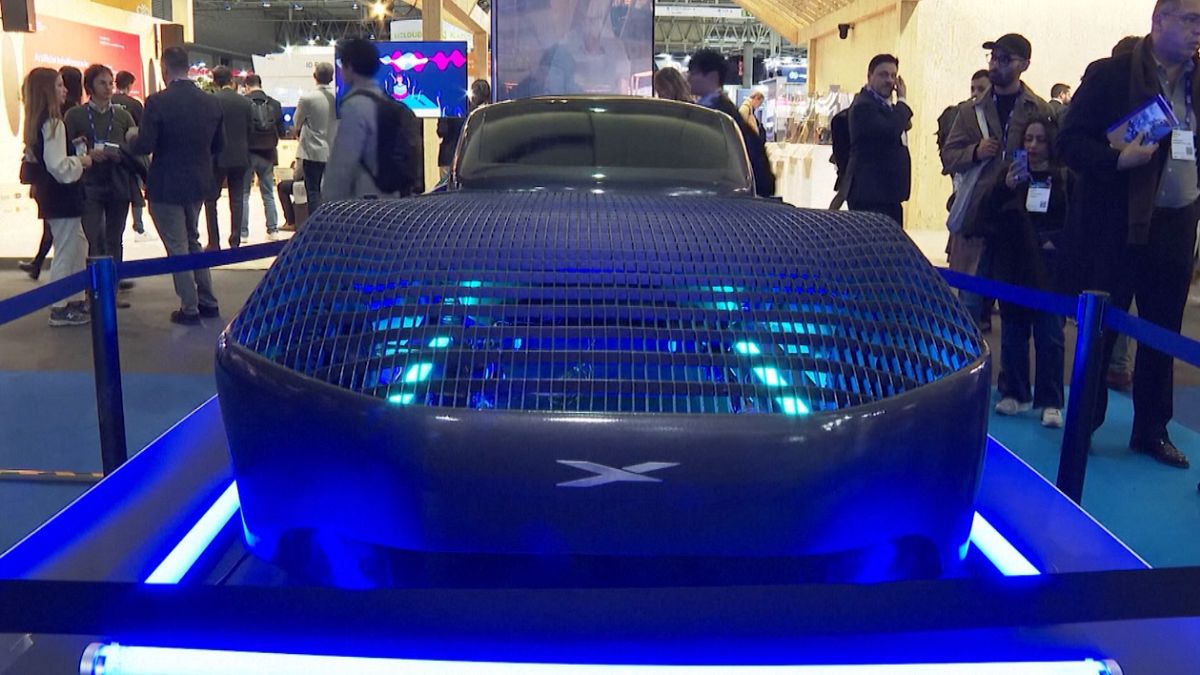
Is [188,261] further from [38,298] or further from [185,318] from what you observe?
[185,318]

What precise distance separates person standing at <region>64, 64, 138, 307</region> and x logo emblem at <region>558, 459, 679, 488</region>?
6.27 m

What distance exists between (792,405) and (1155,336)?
1.41 metres

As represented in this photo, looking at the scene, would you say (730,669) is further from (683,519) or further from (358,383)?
(358,383)

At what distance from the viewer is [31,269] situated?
8.97 meters

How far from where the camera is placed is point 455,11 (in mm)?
14852

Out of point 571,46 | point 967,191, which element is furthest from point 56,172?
point 967,191

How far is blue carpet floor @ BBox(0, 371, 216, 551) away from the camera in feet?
11.7

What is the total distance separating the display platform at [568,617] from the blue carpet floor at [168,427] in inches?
42.6

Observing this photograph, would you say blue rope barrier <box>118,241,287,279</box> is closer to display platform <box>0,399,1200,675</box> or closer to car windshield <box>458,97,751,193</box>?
car windshield <box>458,97,751,193</box>

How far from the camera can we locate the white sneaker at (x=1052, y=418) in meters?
4.73

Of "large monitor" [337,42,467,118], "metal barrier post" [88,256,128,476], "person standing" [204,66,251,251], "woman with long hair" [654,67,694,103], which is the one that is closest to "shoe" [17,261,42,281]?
"person standing" [204,66,251,251]

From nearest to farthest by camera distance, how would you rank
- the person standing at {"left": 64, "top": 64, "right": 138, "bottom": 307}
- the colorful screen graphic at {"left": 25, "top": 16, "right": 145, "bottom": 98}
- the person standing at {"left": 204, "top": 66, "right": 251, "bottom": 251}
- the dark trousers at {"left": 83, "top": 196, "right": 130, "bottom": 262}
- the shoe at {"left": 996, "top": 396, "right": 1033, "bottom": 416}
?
the shoe at {"left": 996, "top": 396, "right": 1033, "bottom": 416} < the person standing at {"left": 64, "top": 64, "right": 138, "bottom": 307} < the dark trousers at {"left": 83, "top": 196, "right": 130, "bottom": 262} < the person standing at {"left": 204, "top": 66, "right": 251, "bottom": 251} < the colorful screen graphic at {"left": 25, "top": 16, "right": 145, "bottom": 98}

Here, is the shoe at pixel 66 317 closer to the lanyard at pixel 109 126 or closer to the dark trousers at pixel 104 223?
the dark trousers at pixel 104 223

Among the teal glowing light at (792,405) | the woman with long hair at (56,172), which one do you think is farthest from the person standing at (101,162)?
the teal glowing light at (792,405)
